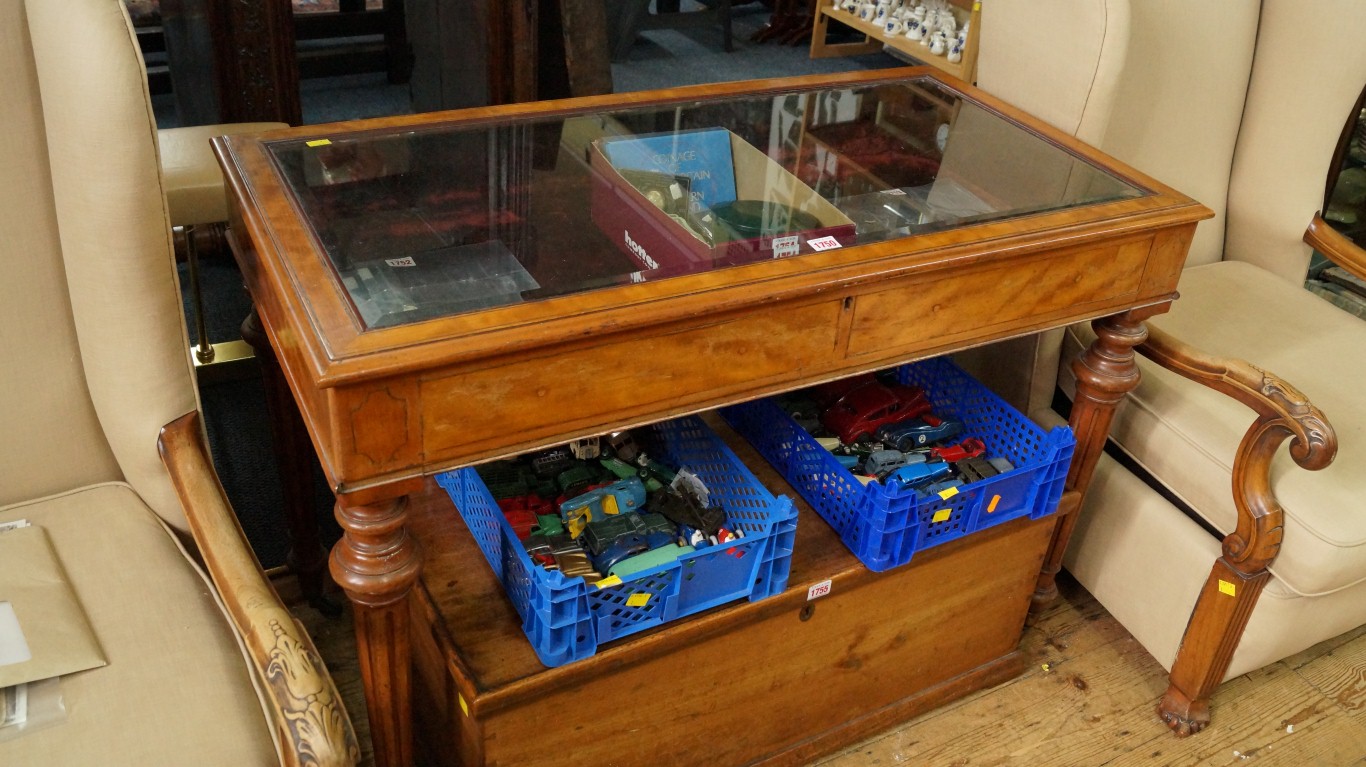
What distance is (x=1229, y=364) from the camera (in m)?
1.52

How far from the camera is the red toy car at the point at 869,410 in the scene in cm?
159

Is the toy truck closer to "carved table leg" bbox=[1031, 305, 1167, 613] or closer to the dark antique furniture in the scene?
the dark antique furniture

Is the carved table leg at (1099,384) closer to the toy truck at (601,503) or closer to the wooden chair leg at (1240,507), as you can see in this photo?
the wooden chair leg at (1240,507)

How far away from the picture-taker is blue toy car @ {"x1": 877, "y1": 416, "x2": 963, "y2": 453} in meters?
1.57

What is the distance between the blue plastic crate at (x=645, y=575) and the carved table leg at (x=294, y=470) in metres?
0.24

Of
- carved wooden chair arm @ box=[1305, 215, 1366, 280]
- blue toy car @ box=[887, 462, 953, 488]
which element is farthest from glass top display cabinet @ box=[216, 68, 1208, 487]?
carved wooden chair arm @ box=[1305, 215, 1366, 280]

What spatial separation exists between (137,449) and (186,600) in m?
0.19

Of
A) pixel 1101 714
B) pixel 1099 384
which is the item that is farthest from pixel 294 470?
pixel 1101 714

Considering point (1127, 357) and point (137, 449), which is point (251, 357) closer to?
point (137, 449)

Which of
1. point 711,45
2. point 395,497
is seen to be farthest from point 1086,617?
point 711,45

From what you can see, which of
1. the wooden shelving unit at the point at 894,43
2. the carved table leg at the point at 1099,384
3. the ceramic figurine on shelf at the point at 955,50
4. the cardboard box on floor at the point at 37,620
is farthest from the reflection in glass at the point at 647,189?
the ceramic figurine on shelf at the point at 955,50

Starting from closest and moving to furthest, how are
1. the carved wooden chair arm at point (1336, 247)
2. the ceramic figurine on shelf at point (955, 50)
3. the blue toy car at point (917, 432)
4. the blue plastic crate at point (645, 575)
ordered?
1. the blue plastic crate at point (645, 575)
2. the blue toy car at point (917, 432)
3. the carved wooden chair arm at point (1336, 247)
4. the ceramic figurine on shelf at point (955, 50)

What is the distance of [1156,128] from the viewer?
6.10 ft

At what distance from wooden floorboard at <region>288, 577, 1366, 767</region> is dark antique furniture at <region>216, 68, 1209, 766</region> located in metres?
0.06
